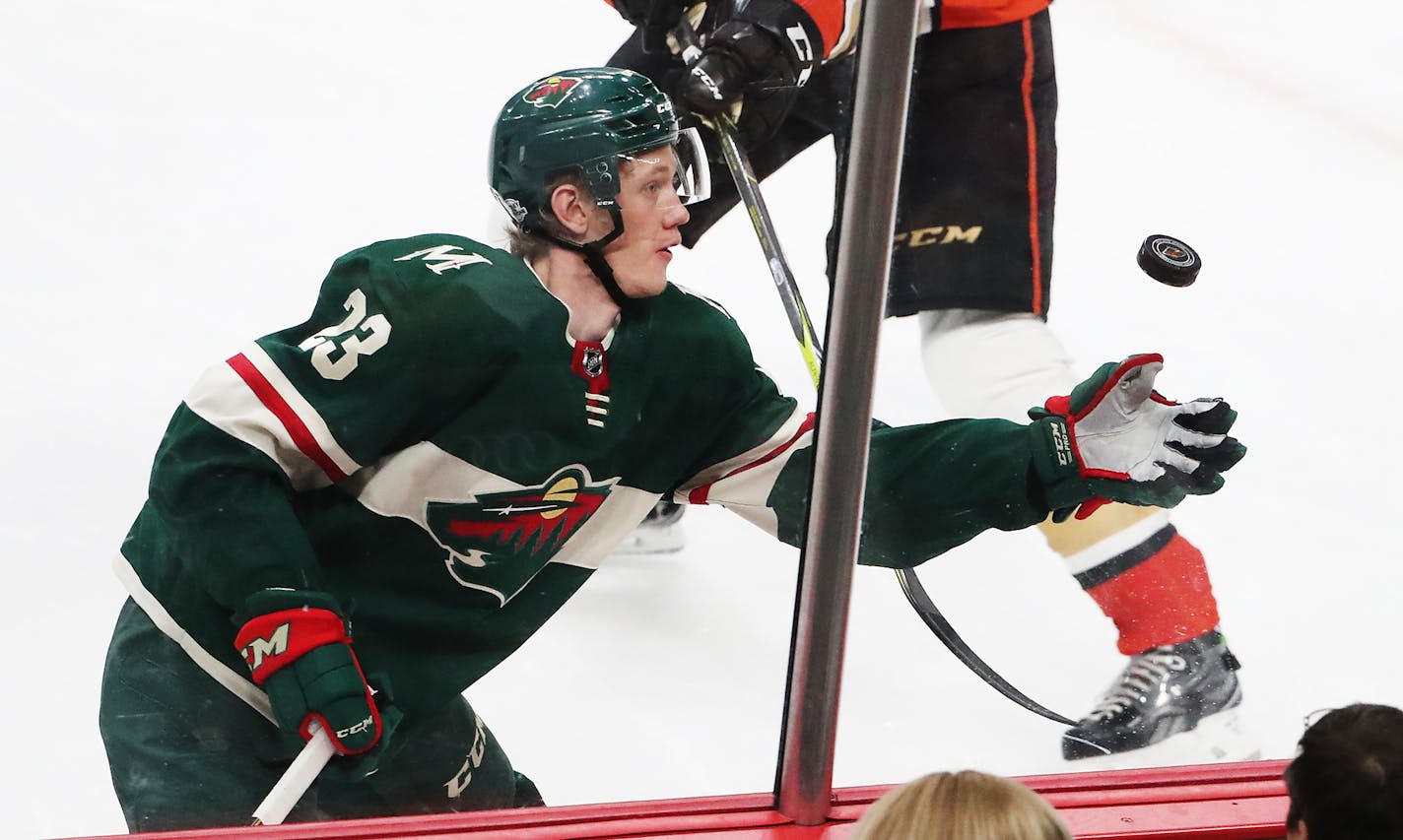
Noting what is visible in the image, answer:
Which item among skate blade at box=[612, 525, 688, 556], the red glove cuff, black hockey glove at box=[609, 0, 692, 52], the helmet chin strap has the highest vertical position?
black hockey glove at box=[609, 0, 692, 52]

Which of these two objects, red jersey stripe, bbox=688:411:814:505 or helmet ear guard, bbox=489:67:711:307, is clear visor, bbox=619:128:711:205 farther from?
red jersey stripe, bbox=688:411:814:505

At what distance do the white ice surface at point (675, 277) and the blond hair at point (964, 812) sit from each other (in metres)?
0.39

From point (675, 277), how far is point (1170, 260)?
Answer: 24.7 inches

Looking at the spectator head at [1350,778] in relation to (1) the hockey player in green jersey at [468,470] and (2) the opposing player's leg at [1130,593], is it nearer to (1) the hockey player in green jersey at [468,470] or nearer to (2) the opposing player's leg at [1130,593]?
(1) the hockey player in green jersey at [468,470]

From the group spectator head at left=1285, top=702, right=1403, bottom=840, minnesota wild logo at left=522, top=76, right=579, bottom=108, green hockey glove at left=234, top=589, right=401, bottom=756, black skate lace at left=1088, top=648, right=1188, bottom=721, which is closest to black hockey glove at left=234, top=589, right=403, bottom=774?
green hockey glove at left=234, top=589, right=401, bottom=756

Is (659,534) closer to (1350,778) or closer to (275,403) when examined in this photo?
(275,403)

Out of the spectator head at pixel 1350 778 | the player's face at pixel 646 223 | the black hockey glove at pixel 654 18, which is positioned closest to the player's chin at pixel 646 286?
the player's face at pixel 646 223

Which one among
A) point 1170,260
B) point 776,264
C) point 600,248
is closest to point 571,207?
point 600,248

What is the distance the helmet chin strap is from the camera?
1.31m

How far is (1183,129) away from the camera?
227 centimetres

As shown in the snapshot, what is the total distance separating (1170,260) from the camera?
1.69 m

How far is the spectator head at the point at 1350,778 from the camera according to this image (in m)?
1.00

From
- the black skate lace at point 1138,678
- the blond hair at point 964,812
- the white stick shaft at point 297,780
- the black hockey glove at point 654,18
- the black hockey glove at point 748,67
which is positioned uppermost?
the black hockey glove at point 654,18

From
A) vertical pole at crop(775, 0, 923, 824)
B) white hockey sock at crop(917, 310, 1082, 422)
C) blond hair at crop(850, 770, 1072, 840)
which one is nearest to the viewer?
blond hair at crop(850, 770, 1072, 840)
